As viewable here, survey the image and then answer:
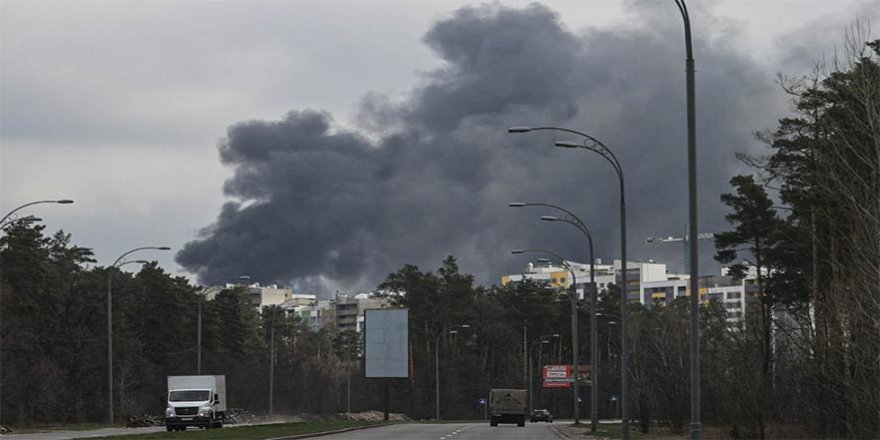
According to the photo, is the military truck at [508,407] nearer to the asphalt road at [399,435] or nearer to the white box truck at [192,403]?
the asphalt road at [399,435]

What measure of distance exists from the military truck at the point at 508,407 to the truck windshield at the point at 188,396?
29.0 meters

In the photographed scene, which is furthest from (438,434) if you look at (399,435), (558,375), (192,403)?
(558,375)

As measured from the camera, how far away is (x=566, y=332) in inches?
7283

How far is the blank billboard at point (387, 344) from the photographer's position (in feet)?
306

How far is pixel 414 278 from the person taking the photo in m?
170

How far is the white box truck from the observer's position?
6956cm

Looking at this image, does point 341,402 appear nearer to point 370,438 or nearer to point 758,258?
point 758,258

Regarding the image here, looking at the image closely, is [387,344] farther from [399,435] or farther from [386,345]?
[399,435]

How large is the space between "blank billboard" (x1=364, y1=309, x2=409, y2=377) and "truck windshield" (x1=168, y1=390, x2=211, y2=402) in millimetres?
23643

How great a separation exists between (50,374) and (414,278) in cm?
6892

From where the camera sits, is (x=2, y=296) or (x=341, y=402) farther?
(x=341, y=402)

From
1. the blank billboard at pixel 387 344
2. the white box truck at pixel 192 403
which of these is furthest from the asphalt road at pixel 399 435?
the blank billboard at pixel 387 344

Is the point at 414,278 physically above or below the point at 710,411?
above

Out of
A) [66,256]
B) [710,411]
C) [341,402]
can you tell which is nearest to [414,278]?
[341,402]
